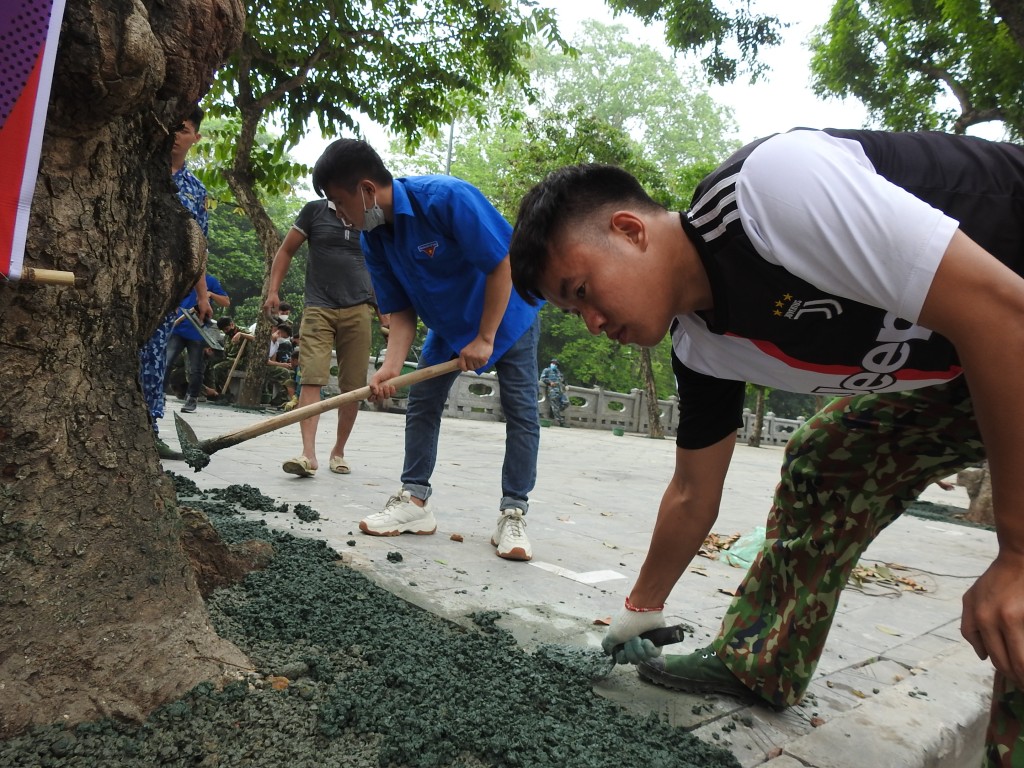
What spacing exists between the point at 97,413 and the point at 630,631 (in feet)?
4.66

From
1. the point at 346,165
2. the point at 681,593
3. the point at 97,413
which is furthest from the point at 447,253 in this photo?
the point at 97,413

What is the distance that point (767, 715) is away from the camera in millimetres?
1876

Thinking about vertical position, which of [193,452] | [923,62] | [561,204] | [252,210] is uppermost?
[923,62]

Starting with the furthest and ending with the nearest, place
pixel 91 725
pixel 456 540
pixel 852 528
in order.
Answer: pixel 456 540
pixel 852 528
pixel 91 725

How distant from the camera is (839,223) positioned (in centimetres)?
115

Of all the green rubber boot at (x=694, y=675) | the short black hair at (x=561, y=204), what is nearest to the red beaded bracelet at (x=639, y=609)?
the green rubber boot at (x=694, y=675)

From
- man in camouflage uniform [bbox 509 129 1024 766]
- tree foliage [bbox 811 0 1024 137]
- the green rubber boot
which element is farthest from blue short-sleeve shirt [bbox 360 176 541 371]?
tree foliage [bbox 811 0 1024 137]

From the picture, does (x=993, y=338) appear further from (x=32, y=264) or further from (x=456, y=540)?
(x=456, y=540)

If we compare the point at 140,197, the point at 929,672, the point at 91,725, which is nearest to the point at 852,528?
the point at 929,672

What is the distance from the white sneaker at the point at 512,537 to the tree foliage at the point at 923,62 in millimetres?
8924

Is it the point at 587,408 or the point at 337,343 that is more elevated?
the point at 337,343

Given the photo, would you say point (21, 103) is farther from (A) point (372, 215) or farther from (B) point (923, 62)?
(B) point (923, 62)

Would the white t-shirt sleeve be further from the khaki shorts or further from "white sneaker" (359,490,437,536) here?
the khaki shorts

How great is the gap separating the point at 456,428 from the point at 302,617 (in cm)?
935
